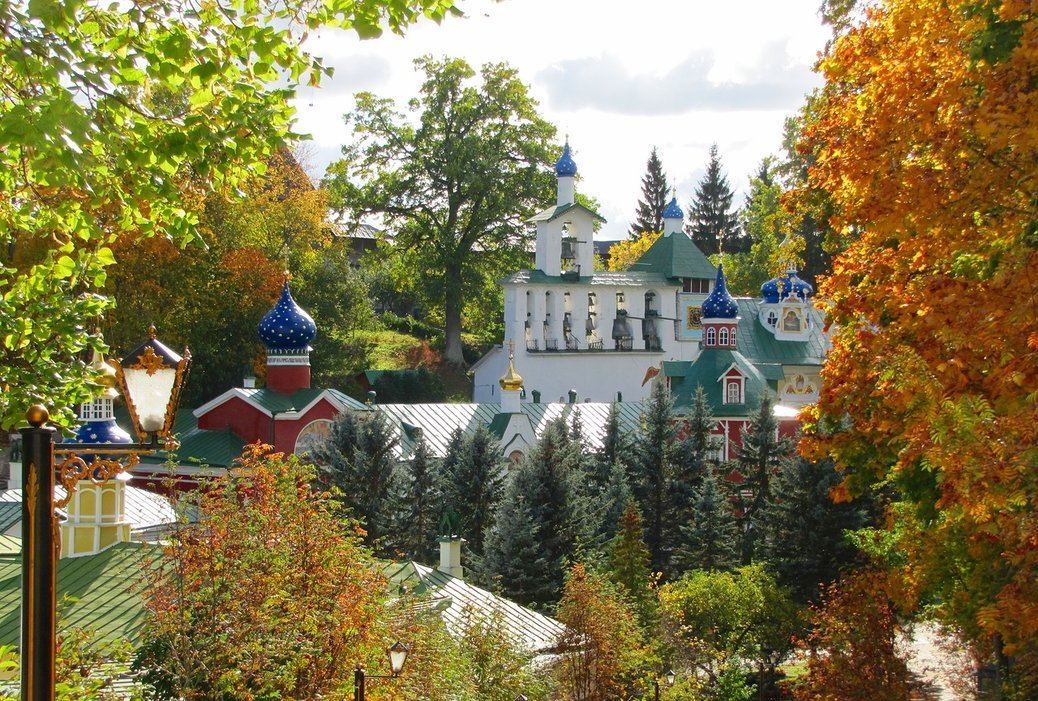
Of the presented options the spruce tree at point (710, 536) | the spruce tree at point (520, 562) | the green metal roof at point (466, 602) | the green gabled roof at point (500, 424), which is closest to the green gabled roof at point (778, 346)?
the green gabled roof at point (500, 424)

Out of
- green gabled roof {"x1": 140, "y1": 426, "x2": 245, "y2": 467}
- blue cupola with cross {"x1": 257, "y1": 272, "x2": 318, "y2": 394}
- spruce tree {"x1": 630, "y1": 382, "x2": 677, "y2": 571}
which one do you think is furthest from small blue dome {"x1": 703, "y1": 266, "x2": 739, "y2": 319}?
green gabled roof {"x1": 140, "y1": 426, "x2": 245, "y2": 467}

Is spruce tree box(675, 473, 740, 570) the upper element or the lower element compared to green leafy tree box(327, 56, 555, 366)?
lower

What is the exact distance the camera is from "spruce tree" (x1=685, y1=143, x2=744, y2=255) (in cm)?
7881

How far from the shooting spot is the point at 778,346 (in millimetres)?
47219

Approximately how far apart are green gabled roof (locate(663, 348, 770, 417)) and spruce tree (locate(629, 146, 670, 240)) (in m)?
44.6

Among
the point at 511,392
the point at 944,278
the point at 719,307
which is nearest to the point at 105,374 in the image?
the point at 944,278

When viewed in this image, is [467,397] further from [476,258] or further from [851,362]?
[851,362]

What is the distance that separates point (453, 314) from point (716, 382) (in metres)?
14.1

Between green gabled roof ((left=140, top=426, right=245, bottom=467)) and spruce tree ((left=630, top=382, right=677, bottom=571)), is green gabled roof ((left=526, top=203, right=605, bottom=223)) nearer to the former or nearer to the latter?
spruce tree ((left=630, top=382, right=677, bottom=571))

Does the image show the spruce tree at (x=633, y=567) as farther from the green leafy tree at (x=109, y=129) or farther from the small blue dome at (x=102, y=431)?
the green leafy tree at (x=109, y=129)

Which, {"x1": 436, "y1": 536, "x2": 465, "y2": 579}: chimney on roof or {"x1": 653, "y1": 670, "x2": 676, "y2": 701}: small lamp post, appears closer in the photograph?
{"x1": 653, "y1": 670, "x2": 676, "y2": 701}: small lamp post

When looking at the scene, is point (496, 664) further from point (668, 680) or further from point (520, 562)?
point (520, 562)

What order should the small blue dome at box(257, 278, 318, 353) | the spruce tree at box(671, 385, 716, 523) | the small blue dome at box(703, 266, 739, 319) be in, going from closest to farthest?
the spruce tree at box(671, 385, 716, 523) < the small blue dome at box(257, 278, 318, 353) < the small blue dome at box(703, 266, 739, 319)

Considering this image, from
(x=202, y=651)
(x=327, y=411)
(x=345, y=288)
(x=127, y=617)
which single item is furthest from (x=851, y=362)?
(x=345, y=288)
